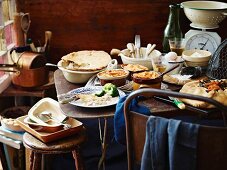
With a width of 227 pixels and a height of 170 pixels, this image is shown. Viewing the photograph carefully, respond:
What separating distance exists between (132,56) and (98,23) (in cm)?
57

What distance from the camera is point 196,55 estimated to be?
A: 2072 millimetres

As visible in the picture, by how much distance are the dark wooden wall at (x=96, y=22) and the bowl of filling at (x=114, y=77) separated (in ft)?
2.52

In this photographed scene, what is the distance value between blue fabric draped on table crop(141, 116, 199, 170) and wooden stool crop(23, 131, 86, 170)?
58 centimetres

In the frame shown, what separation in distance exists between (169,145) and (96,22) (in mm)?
1543

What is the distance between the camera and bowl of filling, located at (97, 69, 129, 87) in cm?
182

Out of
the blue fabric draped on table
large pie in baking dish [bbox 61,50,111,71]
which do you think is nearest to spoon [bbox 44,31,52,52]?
large pie in baking dish [bbox 61,50,111,71]

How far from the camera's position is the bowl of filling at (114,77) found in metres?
1.82

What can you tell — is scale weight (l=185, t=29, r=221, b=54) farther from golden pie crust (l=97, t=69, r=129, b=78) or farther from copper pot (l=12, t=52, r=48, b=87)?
copper pot (l=12, t=52, r=48, b=87)

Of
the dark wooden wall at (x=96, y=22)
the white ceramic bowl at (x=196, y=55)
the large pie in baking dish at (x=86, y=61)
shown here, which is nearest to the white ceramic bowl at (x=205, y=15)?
the white ceramic bowl at (x=196, y=55)

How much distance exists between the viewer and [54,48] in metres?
2.63

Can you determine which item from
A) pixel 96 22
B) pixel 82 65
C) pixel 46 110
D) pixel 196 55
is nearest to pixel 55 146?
pixel 46 110

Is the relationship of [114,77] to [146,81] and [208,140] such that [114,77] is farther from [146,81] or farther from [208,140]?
[208,140]

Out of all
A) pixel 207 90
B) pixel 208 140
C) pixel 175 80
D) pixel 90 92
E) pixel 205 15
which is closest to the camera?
pixel 208 140

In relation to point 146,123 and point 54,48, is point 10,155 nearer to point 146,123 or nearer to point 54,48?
point 54,48
